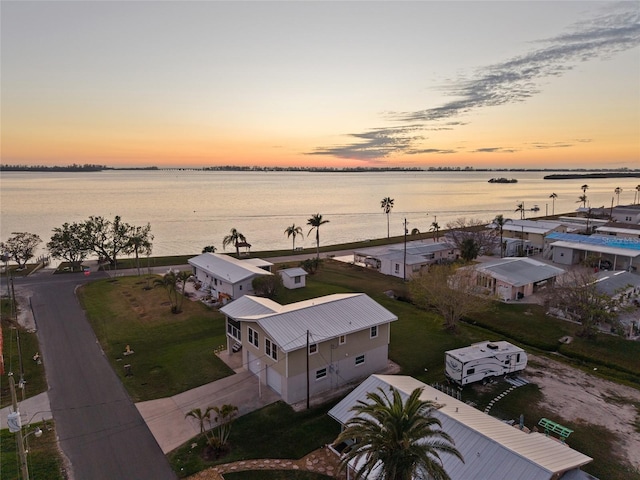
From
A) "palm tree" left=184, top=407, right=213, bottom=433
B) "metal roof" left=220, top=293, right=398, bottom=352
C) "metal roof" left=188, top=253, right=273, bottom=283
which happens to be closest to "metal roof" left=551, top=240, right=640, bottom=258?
"metal roof" left=220, top=293, right=398, bottom=352

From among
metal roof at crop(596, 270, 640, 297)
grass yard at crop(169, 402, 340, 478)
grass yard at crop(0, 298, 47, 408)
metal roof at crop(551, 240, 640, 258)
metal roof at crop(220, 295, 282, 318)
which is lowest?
grass yard at crop(169, 402, 340, 478)

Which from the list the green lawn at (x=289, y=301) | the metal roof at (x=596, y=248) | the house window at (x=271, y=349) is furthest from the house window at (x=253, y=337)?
the metal roof at (x=596, y=248)

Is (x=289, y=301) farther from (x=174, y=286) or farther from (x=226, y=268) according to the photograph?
(x=174, y=286)

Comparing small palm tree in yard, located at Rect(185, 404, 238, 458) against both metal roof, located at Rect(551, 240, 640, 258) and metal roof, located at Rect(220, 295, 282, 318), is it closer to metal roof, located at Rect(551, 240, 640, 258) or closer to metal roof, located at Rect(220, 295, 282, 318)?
metal roof, located at Rect(220, 295, 282, 318)

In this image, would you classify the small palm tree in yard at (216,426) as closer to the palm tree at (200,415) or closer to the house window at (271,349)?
the palm tree at (200,415)

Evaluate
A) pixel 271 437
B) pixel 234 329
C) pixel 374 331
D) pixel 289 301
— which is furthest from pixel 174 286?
pixel 271 437
